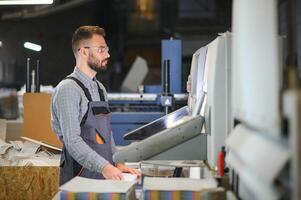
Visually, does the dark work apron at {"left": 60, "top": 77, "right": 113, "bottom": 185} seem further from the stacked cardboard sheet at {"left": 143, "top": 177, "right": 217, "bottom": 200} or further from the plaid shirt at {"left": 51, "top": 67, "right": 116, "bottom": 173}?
the stacked cardboard sheet at {"left": 143, "top": 177, "right": 217, "bottom": 200}

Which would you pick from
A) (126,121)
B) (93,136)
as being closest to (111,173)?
(93,136)

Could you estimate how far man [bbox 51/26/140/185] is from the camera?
2537 mm

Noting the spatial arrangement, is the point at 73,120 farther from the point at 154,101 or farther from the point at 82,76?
the point at 154,101

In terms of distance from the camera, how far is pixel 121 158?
235cm

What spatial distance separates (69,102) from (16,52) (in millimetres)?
9411

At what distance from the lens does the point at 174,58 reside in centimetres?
561

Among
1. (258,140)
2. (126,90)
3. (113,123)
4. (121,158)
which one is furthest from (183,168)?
(126,90)

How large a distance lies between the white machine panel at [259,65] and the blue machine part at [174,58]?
395 centimetres

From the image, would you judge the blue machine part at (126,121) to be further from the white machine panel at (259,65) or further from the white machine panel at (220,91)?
the white machine panel at (259,65)

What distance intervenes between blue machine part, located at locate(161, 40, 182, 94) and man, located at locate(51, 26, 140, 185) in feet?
8.89

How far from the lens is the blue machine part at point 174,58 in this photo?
18.3ft

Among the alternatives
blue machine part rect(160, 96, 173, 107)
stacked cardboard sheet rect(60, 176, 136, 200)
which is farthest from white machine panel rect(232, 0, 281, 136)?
blue machine part rect(160, 96, 173, 107)

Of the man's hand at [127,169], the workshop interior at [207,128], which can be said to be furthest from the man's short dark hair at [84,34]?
the man's hand at [127,169]

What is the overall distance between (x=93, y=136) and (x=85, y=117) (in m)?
0.12
